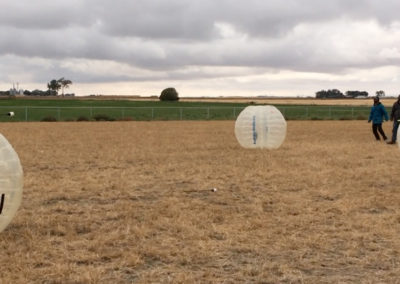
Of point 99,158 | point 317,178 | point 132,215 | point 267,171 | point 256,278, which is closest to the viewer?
point 256,278

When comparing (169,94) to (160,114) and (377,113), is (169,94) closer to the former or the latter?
(160,114)

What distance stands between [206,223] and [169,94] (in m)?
98.9

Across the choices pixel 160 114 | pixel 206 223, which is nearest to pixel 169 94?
pixel 160 114

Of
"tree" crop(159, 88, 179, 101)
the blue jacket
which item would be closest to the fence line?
the blue jacket

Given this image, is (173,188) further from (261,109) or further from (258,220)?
(261,109)

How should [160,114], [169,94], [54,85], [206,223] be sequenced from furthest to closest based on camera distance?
[54,85], [169,94], [160,114], [206,223]

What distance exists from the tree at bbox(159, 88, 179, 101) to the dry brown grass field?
302 ft

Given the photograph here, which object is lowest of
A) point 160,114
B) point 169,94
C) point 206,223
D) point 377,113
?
point 206,223

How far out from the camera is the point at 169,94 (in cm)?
10531

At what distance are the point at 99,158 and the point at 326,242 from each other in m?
9.36

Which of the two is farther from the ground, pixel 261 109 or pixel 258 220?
pixel 261 109

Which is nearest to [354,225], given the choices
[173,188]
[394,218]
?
[394,218]

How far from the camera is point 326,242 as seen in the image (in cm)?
626

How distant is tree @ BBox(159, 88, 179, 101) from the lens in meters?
105
